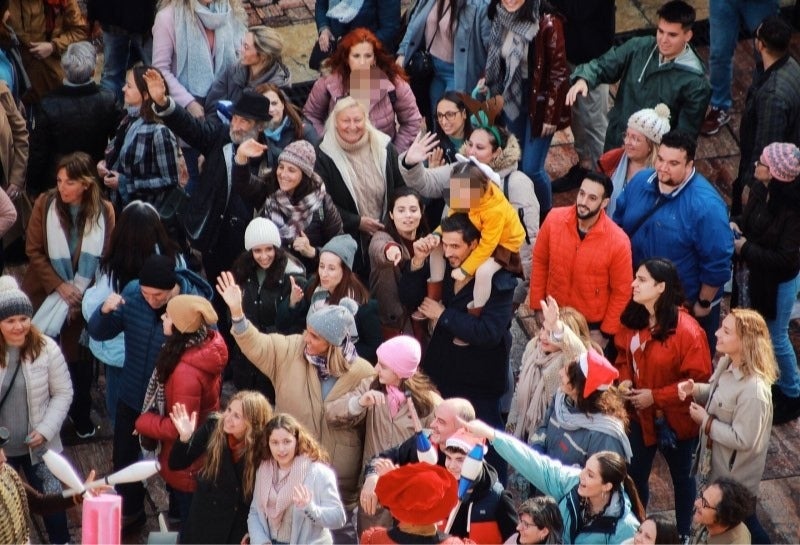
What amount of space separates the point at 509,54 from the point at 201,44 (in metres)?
1.98

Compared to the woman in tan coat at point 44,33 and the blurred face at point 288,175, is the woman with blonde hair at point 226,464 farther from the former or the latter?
the woman in tan coat at point 44,33

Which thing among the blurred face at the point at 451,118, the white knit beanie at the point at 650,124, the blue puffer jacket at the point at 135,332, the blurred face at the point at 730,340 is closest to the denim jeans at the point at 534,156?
the blurred face at the point at 451,118

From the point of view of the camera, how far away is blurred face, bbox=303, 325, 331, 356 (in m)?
9.20

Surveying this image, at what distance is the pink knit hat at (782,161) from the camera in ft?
33.6

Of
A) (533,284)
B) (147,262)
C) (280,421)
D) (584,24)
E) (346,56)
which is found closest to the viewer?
(280,421)

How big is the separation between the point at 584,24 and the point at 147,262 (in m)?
4.05

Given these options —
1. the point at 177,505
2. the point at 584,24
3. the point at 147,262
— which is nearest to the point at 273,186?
the point at 147,262

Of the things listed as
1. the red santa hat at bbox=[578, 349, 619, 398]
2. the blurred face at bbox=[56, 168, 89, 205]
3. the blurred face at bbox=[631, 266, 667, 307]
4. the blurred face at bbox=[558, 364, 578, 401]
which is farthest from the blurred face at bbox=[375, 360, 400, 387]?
the blurred face at bbox=[56, 168, 89, 205]

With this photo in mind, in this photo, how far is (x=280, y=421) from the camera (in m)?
8.56

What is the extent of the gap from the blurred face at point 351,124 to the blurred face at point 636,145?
60.4 inches

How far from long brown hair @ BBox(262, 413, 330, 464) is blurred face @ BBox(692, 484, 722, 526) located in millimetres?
1809

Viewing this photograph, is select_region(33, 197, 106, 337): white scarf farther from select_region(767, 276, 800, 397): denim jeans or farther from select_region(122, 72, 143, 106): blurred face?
select_region(767, 276, 800, 397): denim jeans

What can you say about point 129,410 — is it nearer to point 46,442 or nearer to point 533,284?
point 46,442

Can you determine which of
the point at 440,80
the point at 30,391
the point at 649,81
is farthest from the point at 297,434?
the point at 440,80
